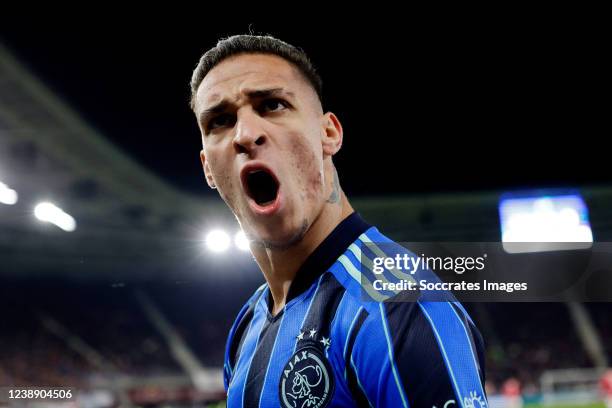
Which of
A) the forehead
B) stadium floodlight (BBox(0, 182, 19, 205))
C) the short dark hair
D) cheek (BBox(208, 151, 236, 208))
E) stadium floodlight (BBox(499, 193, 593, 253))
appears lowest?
cheek (BBox(208, 151, 236, 208))

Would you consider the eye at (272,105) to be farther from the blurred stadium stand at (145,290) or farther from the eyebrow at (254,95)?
the blurred stadium stand at (145,290)

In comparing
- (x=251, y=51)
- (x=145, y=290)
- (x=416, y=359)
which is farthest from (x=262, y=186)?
(x=145, y=290)

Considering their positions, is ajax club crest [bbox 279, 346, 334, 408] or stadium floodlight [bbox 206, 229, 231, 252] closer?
ajax club crest [bbox 279, 346, 334, 408]

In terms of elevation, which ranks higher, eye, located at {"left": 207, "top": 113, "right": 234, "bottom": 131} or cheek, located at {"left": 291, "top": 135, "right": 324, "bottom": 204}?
eye, located at {"left": 207, "top": 113, "right": 234, "bottom": 131}

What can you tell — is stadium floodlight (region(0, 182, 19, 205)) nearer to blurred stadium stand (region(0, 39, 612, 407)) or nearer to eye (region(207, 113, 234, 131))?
blurred stadium stand (region(0, 39, 612, 407))

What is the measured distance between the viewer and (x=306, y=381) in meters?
1.02

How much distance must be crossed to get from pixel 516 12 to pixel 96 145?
23.8ft

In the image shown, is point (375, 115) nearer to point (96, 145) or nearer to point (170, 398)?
point (96, 145)

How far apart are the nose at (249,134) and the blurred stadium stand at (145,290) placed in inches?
408

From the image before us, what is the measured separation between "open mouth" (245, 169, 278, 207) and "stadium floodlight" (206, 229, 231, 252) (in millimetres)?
11066

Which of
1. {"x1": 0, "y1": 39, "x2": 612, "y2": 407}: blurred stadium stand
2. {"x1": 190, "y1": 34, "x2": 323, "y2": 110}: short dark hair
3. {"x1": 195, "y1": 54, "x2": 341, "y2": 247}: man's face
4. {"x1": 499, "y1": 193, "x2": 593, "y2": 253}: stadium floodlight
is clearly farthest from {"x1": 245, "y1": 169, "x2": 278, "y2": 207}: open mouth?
{"x1": 499, "y1": 193, "x2": 593, "y2": 253}: stadium floodlight

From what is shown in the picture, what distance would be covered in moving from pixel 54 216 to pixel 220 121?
12.0m

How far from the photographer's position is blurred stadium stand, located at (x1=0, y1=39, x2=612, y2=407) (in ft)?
40.9

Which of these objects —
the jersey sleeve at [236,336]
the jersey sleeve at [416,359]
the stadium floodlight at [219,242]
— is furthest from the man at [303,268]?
A: the stadium floodlight at [219,242]
